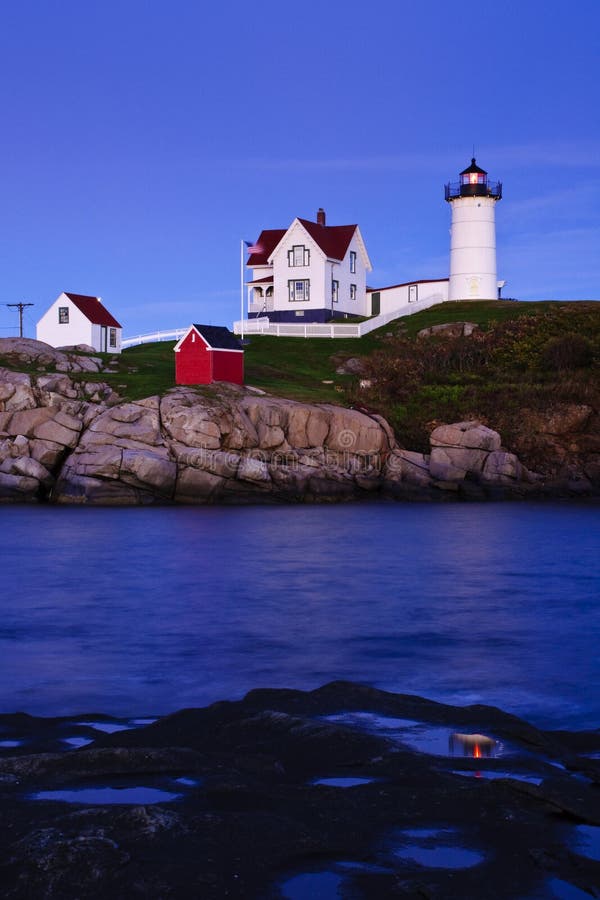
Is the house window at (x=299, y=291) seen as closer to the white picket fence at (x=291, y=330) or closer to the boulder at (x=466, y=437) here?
the white picket fence at (x=291, y=330)

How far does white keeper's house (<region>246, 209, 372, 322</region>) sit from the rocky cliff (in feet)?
75.0

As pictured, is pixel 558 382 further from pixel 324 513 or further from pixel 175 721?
pixel 175 721

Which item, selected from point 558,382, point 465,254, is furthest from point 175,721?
point 465,254

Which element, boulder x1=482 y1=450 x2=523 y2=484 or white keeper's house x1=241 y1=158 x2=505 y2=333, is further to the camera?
white keeper's house x1=241 y1=158 x2=505 y2=333

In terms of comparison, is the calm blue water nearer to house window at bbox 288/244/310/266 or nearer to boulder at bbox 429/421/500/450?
boulder at bbox 429/421/500/450

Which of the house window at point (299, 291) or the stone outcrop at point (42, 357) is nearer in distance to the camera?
the stone outcrop at point (42, 357)

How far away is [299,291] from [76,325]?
16.4 meters

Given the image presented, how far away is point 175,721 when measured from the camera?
30.5ft

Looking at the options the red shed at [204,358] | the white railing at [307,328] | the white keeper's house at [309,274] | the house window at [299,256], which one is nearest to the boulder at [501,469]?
the red shed at [204,358]

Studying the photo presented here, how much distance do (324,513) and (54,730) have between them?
27718mm

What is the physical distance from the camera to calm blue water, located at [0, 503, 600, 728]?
37.9 feet

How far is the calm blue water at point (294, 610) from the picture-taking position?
11.6 m

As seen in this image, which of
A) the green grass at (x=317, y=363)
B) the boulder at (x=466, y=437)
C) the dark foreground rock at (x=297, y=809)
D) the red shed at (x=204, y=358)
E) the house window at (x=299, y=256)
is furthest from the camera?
the house window at (x=299, y=256)

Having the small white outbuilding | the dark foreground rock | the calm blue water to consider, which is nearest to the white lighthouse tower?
the small white outbuilding
